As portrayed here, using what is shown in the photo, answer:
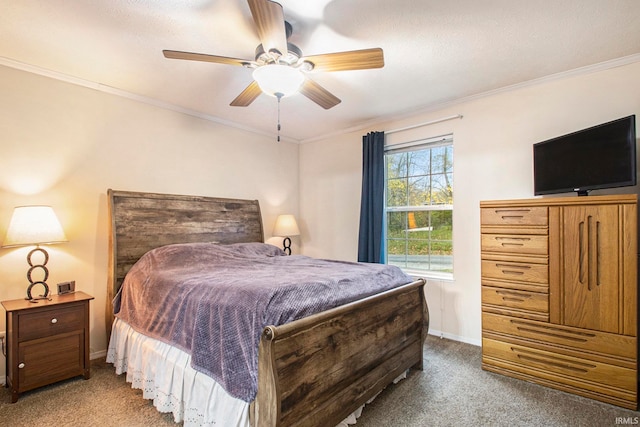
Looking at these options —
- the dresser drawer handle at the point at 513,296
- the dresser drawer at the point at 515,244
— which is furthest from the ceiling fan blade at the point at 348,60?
the dresser drawer handle at the point at 513,296

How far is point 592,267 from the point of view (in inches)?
87.7

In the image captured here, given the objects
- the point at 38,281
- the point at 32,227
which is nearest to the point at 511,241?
the point at 32,227

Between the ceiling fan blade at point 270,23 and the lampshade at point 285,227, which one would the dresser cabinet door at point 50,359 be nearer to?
the lampshade at point 285,227

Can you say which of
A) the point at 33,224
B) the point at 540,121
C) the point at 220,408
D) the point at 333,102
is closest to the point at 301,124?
the point at 333,102

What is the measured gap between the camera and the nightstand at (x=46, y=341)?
217cm

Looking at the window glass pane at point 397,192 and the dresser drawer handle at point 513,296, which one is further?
the window glass pane at point 397,192

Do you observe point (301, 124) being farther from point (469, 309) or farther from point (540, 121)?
point (469, 309)

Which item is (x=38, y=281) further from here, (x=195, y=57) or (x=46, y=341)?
(x=195, y=57)

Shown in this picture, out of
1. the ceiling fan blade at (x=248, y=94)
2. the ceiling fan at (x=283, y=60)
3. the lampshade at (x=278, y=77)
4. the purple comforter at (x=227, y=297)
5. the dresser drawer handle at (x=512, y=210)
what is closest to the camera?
the purple comforter at (x=227, y=297)

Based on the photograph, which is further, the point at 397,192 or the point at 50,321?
the point at 397,192

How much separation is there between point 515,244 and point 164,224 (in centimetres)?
324

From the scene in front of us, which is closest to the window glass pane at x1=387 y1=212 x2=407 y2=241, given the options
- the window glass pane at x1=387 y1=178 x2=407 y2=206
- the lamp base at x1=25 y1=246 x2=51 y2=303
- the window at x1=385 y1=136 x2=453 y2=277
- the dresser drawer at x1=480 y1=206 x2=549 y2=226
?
the window at x1=385 y1=136 x2=453 y2=277

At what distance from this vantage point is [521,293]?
250 cm

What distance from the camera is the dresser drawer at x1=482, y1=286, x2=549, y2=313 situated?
2410 millimetres
